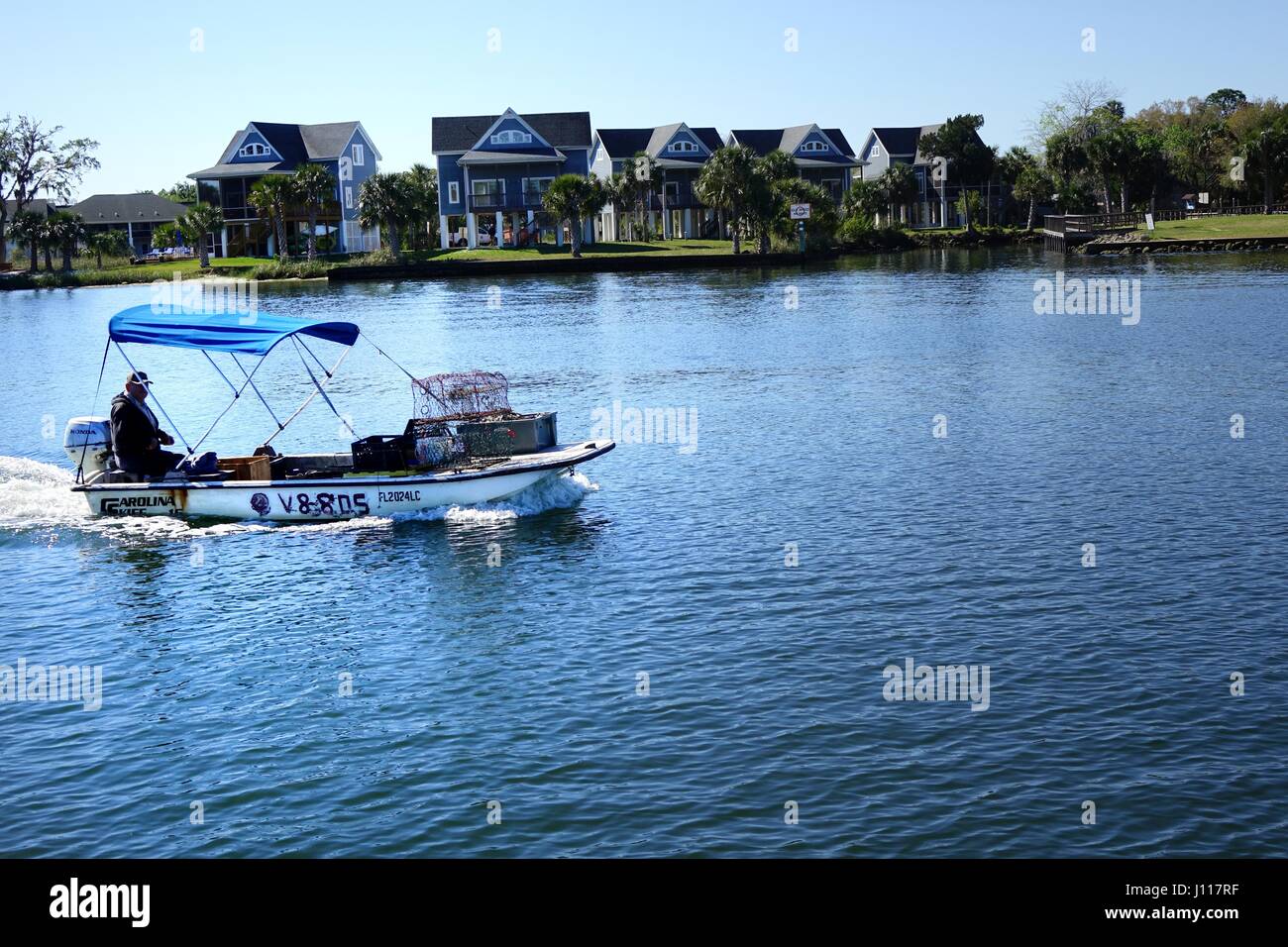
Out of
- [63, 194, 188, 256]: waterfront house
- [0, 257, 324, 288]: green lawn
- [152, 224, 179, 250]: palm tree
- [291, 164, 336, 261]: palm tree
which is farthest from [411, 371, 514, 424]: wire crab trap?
[63, 194, 188, 256]: waterfront house

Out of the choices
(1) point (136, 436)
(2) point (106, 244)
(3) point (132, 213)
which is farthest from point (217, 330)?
(3) point (132, 213)

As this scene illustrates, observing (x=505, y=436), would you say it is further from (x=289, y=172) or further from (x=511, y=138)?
(x=289, y=172)

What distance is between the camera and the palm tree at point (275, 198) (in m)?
121

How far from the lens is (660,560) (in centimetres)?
2441

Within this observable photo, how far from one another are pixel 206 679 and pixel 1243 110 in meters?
155

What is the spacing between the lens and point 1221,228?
4727 inches

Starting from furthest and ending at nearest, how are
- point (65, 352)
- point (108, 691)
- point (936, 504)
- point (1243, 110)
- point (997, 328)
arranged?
point (1243, 110)
point (65, 352)
point (997, 328)
point (936, 504)
point (108, 691)

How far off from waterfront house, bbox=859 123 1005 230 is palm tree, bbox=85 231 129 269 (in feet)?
270

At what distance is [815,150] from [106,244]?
77.9 metres

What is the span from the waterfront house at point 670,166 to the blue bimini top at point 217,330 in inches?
4286

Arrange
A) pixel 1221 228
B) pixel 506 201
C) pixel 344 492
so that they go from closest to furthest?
1. pixel 344 492
2. pixel 1221 228
3. pixel 506 201
